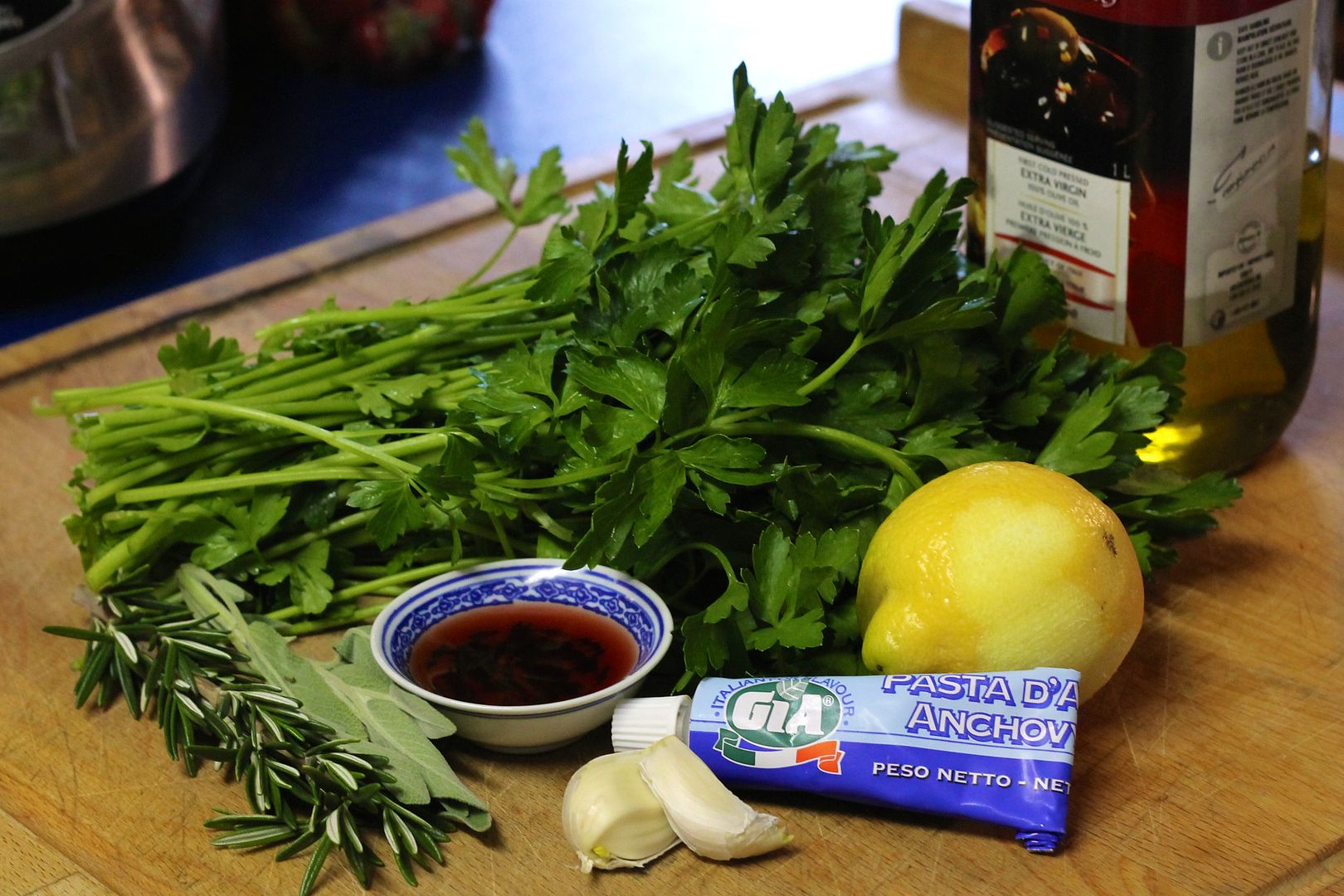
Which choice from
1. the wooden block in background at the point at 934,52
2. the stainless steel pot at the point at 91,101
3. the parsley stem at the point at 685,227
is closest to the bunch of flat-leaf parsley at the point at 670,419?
the parsley stem at the point at 685,227

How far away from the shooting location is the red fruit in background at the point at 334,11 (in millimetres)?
2672

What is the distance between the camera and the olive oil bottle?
106 cm

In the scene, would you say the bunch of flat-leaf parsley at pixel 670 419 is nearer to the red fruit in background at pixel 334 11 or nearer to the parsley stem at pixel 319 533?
the parsley stem at pixel 319 533

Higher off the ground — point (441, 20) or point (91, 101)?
point (91, 101)

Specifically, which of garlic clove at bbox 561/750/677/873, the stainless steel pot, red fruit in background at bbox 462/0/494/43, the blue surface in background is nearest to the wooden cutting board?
garlic clove at bbox 561/750/677/873

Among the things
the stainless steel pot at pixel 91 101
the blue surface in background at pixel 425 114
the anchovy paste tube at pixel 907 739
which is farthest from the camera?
the blue surface in background at pixel 425 114

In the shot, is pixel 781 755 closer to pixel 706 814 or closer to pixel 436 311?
pixel 706 814

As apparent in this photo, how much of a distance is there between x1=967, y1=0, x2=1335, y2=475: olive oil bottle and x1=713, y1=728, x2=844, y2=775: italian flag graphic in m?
0.46

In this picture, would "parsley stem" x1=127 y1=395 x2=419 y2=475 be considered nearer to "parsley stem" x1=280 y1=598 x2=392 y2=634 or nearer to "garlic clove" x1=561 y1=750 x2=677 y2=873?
"parsley stem" x1=280 y1=598 x2=392 y2=634

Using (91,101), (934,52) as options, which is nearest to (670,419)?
(934,52)

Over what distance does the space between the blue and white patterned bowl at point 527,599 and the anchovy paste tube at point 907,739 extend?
42 millimetres

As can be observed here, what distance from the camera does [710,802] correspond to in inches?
35.1

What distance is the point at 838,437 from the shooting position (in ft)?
3.32

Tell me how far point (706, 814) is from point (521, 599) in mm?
250
